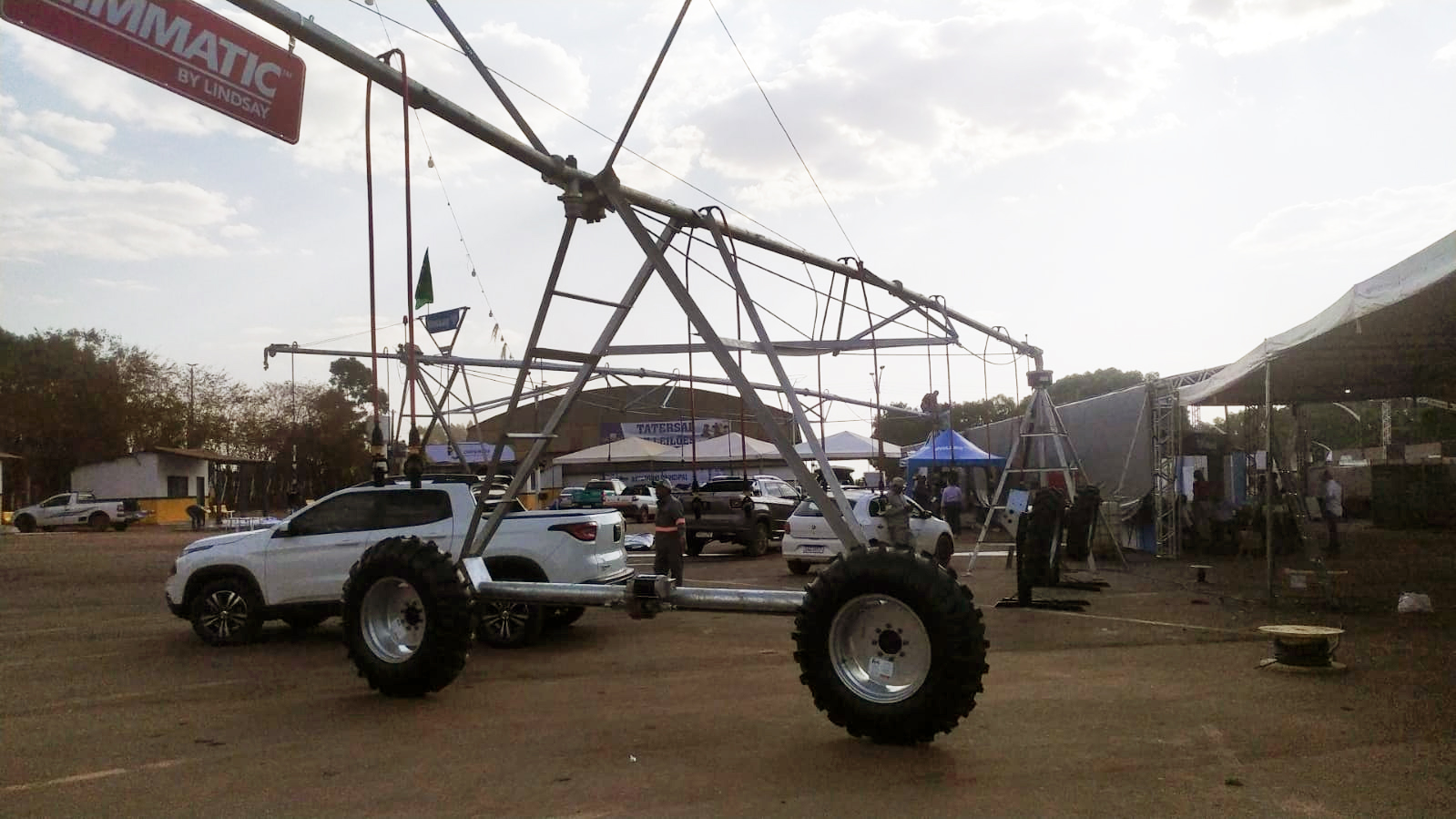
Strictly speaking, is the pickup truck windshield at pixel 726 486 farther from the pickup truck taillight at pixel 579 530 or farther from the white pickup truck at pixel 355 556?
the pickup truck taillight at pixel 579 530

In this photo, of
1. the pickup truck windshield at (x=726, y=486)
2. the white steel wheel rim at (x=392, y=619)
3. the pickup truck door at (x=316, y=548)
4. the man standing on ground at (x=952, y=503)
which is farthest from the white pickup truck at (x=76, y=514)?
the white steel wheel rim at (x=392, y=619)

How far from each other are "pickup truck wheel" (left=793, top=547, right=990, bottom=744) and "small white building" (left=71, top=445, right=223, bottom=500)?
1915 inches

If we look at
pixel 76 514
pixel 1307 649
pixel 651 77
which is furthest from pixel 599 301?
pixel 76 514

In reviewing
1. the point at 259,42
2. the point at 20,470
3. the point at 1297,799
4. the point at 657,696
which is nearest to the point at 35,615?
the point at 657,696

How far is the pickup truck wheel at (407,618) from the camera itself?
7.46 meters

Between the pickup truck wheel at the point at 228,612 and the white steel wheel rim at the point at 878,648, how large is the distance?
728 centimetres

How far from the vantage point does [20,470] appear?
5003cm

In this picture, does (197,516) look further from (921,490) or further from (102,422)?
(921,490)

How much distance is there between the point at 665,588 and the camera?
6891 mm

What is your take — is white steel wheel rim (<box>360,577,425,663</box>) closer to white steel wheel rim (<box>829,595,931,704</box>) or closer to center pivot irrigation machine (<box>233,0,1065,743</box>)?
center pivot irrigation machine (<box>233,0,1065,743</box>)

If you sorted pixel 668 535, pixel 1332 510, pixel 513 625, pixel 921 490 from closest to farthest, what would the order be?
1. pixel 513 625
2. pixel 668 535
3. pixel 1332 510
4. pixel 921 490

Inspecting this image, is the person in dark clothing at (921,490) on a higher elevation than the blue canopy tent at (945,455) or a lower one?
lower

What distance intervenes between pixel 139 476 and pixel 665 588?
48.4 m

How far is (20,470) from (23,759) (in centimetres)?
5297
